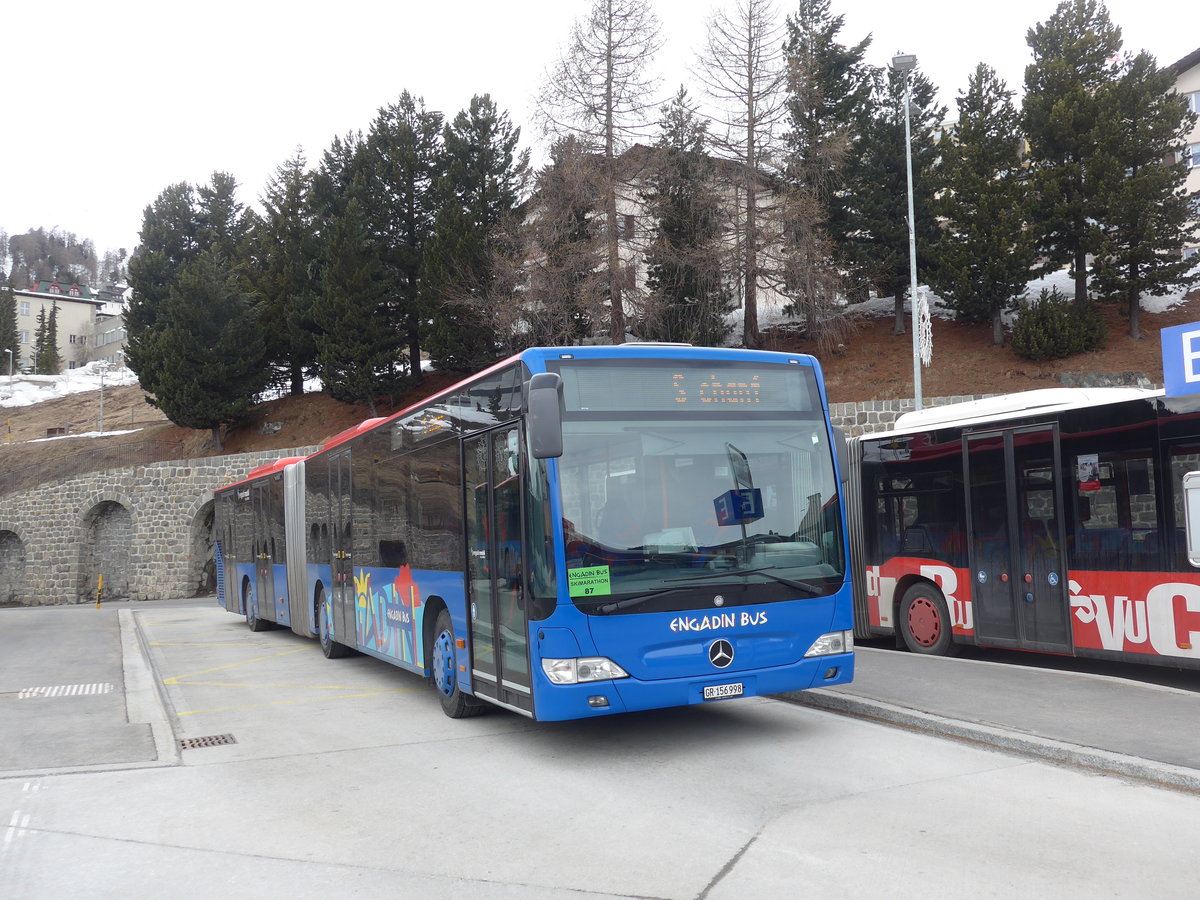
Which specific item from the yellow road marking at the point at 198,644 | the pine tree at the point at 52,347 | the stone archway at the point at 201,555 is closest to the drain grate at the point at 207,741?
the yellow road marking at the point at 198,644

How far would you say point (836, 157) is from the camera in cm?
3139

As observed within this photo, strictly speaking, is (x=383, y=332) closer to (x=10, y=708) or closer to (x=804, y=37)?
(x=804, y=37)

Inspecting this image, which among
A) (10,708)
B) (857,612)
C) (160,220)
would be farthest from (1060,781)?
(160,220)

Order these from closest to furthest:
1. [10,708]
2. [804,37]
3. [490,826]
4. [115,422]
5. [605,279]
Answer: [490,826], [10,708], [605,279], [804,37], [115,422]

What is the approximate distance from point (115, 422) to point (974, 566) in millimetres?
59440

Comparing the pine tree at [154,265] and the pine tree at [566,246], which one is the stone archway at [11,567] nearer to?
the pine tree at [154,265]

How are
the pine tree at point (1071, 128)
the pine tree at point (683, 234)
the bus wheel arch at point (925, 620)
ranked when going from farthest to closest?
1. the pine tree at point (1071, 128)
2. the pine tree at point (683, 234)
3. the bus wheel arch at point (925, 620)

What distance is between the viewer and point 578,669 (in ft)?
22.6

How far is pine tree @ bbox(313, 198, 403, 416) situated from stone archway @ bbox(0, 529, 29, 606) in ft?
46.3

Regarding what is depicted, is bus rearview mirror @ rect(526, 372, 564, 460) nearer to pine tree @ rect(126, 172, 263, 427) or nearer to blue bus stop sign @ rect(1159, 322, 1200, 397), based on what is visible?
blue bus stop sign @ rect(1159, 322, 1200, 397)

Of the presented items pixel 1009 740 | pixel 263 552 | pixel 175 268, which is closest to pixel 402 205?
→ pixel 175 268

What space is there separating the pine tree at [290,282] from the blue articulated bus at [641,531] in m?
36.1

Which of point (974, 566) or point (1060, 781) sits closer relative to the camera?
point (1060, 781)

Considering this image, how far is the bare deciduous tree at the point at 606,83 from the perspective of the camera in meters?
30.9
